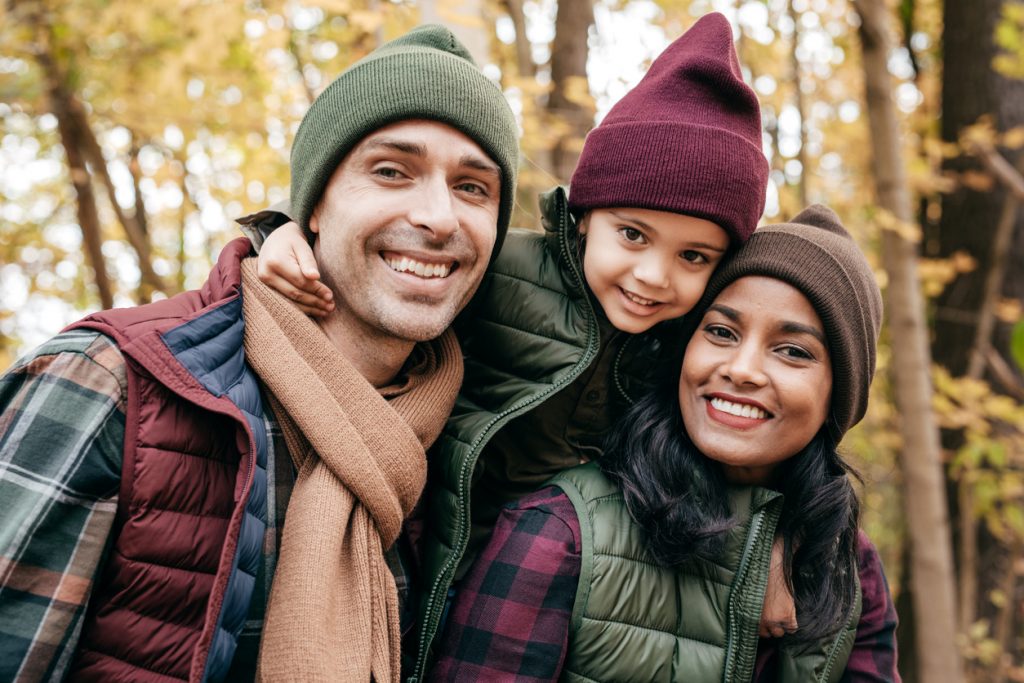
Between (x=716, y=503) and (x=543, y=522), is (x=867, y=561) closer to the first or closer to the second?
(x=716, y=503)

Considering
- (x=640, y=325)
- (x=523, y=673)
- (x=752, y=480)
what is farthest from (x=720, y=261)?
(x=523, y=673)

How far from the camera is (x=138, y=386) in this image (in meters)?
1.63

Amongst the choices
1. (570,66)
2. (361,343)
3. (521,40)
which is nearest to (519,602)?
(361,343)

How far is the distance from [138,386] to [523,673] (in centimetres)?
101

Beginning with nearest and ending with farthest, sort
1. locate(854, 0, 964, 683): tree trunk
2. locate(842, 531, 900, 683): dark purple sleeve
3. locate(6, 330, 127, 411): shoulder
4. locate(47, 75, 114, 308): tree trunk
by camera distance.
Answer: locate(6, 330, 127, 411): shoulder, locate(842, 531, 900, 683): dark purple sleeve, locate(854, 0, 964, 683): tree trunk, locate(47, 75, 114, 308): tree trunk

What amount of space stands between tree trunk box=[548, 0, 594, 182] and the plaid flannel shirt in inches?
129

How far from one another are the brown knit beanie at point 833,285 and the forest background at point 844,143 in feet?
5.26

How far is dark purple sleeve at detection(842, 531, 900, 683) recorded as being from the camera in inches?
87.7

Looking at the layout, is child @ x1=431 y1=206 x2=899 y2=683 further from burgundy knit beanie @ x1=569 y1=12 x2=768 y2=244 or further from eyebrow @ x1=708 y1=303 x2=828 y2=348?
burgundy knit beanie @ x1=569 y1=12 x2=768 y2=244

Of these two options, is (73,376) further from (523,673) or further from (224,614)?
(523,673)

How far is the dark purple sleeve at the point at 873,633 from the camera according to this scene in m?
2.23

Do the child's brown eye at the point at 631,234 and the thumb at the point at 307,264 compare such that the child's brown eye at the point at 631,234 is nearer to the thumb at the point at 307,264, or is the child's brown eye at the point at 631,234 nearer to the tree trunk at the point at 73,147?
the thumb at the point at 307,264

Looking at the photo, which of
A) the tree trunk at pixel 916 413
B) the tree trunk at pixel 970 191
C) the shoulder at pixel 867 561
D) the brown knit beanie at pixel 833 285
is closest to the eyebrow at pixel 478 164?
the brown knit beanie at pixel 833 285

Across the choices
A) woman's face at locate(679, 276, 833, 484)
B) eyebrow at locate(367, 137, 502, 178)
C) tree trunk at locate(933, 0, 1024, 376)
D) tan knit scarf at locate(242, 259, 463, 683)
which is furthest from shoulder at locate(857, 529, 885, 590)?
tree trunk at locate(933, 0, 1024, 376)
